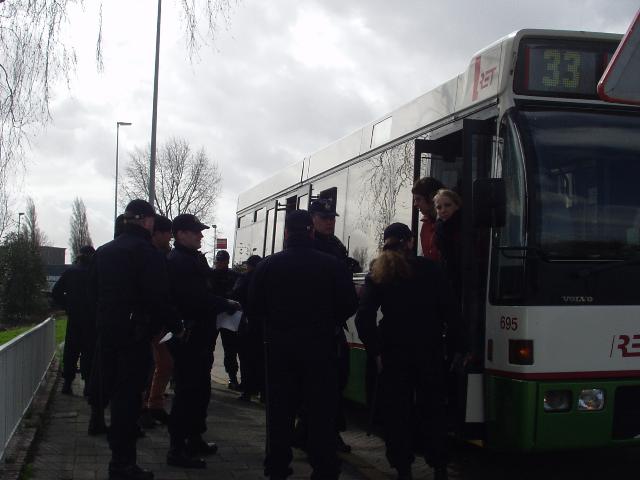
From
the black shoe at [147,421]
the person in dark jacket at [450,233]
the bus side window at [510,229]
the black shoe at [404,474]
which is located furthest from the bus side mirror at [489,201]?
the black shoe at [147,421]

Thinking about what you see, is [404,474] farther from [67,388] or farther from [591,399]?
[67,388]

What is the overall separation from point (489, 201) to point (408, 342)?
45.2 inches

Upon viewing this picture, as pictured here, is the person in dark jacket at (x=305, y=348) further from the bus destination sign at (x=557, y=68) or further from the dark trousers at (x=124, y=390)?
the bus destination sign at (x=557, y=68)

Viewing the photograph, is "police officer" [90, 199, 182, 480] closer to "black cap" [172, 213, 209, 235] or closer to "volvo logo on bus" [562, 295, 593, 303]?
"black cap" [172, 213, 209, 235]

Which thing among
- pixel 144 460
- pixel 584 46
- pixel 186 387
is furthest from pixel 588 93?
pixel 144 460

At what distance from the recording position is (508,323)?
6.09 m

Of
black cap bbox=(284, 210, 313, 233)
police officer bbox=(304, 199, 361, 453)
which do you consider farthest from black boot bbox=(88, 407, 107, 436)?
black cap bbox=(284, 210, 313, 233)

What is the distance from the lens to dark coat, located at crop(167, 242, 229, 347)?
6973 millimetres

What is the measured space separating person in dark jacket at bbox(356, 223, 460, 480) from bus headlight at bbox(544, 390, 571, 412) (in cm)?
74

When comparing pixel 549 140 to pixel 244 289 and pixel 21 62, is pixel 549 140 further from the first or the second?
pixel 21 62

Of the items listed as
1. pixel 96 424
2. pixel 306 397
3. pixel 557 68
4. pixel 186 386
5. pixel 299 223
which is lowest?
pixel 96 424

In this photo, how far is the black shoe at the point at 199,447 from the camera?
7.26m

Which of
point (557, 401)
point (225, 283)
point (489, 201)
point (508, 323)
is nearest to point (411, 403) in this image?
point (508, 323)

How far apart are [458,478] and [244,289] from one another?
2239 millimetres
